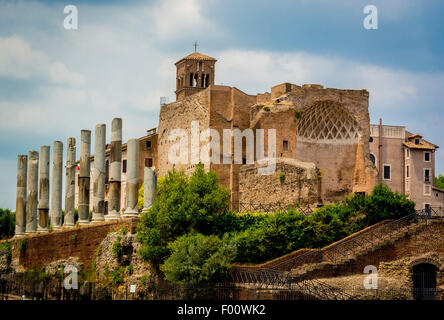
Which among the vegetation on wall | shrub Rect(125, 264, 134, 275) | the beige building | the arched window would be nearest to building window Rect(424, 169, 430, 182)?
the beige building

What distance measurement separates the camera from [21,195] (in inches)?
2016

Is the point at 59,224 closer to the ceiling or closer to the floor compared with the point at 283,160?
closer to the floor

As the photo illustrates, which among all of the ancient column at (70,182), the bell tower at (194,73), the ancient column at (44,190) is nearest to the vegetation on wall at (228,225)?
the ancient column at (70,182)

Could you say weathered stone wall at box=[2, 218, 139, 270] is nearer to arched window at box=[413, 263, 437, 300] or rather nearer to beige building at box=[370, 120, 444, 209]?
arched window at box=[413, 263, 437, 300]

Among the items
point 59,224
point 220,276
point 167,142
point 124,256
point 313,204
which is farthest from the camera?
point 167,142

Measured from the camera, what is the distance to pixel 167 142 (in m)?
57.1

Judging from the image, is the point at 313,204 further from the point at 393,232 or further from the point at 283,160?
the point at 393,232

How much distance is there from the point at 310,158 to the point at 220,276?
1964cm

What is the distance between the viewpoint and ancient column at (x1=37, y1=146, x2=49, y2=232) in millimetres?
48781

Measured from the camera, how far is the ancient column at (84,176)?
144 ft

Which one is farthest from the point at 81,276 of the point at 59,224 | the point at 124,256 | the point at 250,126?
the point at 250,126

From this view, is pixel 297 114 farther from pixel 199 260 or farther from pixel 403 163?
pixel 403 163

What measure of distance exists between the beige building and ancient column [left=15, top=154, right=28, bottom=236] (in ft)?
96.9

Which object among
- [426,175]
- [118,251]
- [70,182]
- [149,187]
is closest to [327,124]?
[149,187]
